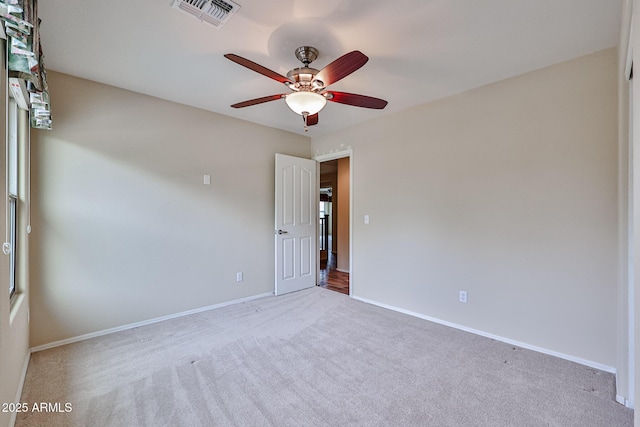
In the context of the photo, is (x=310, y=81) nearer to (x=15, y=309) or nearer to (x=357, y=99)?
(x=357, y=99)

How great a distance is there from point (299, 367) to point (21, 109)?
2.92 meters

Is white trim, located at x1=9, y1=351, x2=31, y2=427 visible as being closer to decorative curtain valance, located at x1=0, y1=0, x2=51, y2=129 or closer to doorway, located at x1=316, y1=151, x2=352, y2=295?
decorative curtain valance, located at x1=0, y1=0, x2=51, y2=129

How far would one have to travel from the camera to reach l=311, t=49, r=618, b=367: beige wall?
2180 millimetres

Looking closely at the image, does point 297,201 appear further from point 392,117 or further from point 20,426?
point 20,426

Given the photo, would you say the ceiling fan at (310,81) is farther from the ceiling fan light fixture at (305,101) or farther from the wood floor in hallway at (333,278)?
the wood floor in hallway at (333,278)

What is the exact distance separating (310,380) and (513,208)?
2283mm

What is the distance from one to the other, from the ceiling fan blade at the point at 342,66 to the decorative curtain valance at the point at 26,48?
1.36 m

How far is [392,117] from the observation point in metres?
3.52

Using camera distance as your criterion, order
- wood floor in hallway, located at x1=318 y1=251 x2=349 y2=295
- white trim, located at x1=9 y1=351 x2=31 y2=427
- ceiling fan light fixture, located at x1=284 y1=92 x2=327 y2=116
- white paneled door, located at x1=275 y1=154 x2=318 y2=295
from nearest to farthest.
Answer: white trim, located at x1=9 y1=351 x2=31 y2=427 → ceiling fan light fixture, located at x1=284 y1=92 x2=327 y2=116 → white paneled door, located at x1=275 y1=154 x2=318 y2=295 → wood floor in hallway, located at x1=318 y1=251 x2=349 y2=295

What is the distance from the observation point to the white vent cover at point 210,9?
1.66 meters

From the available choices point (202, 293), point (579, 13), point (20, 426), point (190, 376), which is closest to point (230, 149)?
point (202, 293)

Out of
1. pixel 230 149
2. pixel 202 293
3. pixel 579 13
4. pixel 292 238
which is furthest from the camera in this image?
pixel 292 238

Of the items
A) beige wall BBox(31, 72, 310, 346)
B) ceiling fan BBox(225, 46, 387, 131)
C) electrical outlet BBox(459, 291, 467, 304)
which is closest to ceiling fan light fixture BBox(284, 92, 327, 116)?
ceiling fan BBox(225, 46, 387, 131)

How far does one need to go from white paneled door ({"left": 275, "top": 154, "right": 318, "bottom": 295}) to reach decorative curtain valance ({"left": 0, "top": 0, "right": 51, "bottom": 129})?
8.16 feet
